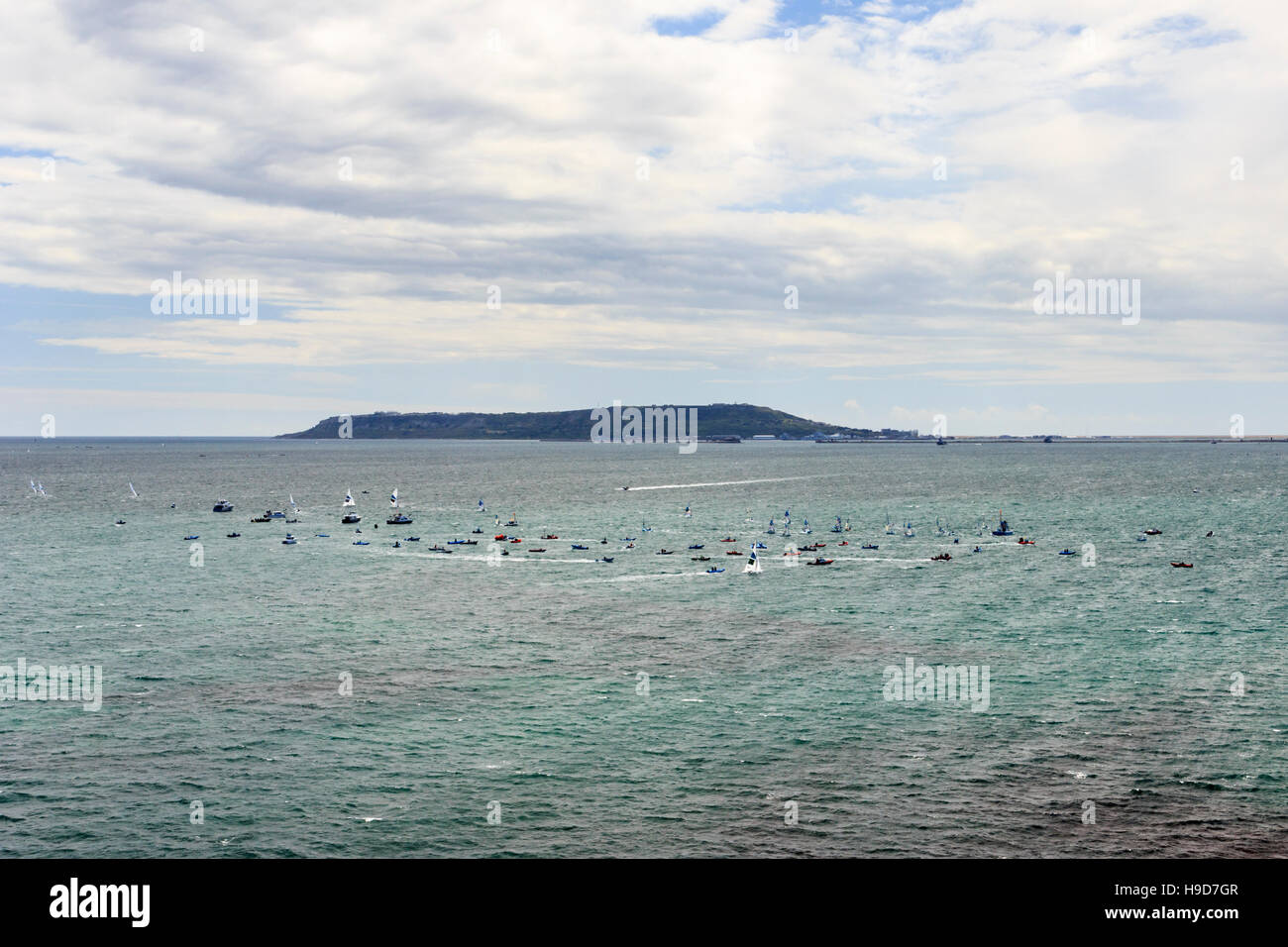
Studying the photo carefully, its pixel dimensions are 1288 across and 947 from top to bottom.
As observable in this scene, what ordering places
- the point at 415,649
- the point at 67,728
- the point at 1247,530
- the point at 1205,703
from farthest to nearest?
the point at 1247,530 < the point at 415,649 < the point at 1205,703 < the point at 67,728

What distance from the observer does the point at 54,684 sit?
254 feet

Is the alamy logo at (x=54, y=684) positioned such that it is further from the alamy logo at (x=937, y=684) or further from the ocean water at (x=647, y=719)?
the alamy logo at (x=937, y=684)

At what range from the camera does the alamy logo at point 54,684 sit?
244ft

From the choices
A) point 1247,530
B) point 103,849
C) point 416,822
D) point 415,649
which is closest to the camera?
point 103,849

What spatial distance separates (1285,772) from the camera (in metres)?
58.2

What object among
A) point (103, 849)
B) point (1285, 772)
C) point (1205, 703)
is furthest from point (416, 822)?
point (1205, 703)
